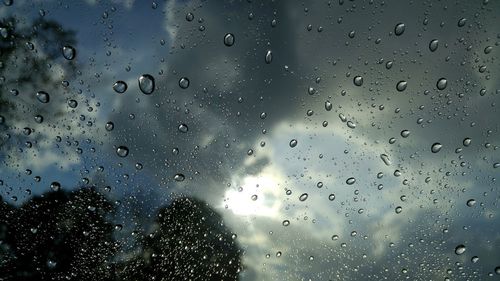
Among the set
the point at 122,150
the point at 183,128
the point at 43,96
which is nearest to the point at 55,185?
the point at 122,150

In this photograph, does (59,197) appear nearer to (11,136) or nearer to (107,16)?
(11,136)

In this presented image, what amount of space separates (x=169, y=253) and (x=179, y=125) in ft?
14.2

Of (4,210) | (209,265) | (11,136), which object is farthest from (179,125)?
(209,265)

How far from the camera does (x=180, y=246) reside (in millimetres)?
7211

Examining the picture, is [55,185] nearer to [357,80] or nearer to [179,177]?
[179,177]

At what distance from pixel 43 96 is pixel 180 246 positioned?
15.4 ft

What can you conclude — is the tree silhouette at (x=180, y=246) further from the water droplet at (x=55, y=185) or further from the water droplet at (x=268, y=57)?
the water droplet at (x=268, y=57)

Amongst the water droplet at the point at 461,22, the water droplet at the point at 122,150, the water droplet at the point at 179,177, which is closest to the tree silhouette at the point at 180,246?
the water droplet at the point at 179,177

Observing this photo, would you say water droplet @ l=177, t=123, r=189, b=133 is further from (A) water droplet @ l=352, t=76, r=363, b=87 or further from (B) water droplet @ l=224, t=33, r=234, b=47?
(A) water droplet @ l=352, t=76, r=363, b=87

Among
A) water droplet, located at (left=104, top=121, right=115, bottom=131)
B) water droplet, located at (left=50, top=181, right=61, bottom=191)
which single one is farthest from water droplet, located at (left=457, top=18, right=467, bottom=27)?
water droplet, located at (left=50, top=181, right=61, bottom=191)

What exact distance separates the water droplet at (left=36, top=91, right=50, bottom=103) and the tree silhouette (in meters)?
3.21

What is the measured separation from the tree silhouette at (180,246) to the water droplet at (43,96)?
3.21 meters

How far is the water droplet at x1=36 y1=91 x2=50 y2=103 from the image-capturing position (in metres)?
3.77

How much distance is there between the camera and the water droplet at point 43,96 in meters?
3.77
